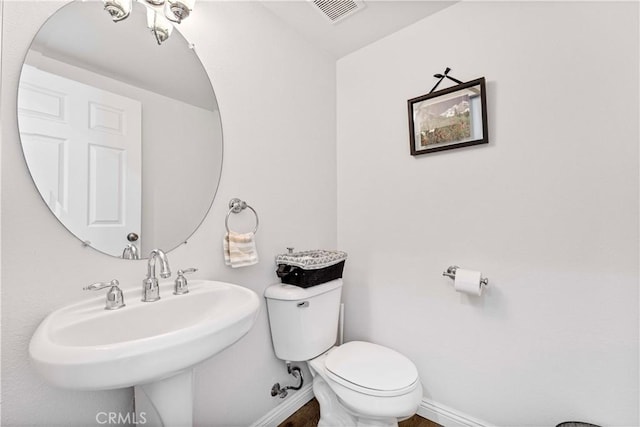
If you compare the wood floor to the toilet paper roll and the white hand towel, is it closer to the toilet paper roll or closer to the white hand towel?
the toilet paper roll

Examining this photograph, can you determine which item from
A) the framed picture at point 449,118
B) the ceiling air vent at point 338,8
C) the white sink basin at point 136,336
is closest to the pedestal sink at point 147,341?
the white sink basin at point 136,336

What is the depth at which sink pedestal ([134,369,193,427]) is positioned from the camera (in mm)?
837

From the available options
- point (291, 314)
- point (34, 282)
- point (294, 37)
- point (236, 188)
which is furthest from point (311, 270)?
point (294, 37)

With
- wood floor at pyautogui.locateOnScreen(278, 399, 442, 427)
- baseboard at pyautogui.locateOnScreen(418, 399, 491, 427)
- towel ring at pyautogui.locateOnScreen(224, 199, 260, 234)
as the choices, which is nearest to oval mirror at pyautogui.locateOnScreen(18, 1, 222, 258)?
towel ring at pyautogui.locateOnScreen(224, 199, 260, 234)

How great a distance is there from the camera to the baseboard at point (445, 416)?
139cm

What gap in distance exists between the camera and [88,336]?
0.79m

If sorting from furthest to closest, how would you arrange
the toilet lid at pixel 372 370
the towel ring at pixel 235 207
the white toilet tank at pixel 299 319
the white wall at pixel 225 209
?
1. the white toilet tank at pixel 299 319
2. the towel ring at pixel 235 207
3. the toilet lid at pixel 372 370
4. the white wall at pixel 225 209

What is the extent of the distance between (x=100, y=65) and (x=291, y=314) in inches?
48.8

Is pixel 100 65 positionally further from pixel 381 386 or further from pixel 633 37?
pixel 633 37

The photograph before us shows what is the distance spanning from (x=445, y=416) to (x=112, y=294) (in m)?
1.64

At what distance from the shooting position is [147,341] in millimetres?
637

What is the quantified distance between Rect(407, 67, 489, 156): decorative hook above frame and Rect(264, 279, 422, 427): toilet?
915 mm

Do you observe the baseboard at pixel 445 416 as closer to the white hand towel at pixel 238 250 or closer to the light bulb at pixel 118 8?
the white hand towel at pixel 238 250

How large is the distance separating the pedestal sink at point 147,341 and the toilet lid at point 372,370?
0.60 m
